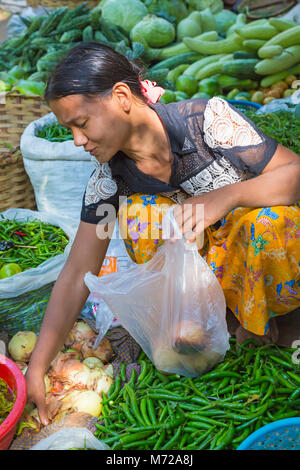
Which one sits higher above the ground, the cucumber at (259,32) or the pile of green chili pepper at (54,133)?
the cucumber at (259,32)

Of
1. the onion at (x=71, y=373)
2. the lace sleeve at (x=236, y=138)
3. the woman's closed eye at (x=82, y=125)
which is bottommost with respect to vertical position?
the onion at (x=71, y=373)

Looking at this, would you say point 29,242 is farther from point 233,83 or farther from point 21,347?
point 233,83

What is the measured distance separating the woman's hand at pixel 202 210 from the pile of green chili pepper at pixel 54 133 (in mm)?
1643

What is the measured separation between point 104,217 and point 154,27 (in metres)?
3.41

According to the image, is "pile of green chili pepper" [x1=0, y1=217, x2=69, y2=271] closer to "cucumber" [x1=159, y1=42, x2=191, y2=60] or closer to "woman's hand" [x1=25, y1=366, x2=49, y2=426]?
"woman's hand" [x1=25, y1=366, x2=49, y2=426]

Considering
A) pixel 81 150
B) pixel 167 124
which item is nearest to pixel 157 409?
pixel 167 124

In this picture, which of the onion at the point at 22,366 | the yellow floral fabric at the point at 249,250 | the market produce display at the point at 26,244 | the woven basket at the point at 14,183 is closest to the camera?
the yellow floral fabric at the point at 249,250

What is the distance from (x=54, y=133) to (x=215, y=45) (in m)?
2.16

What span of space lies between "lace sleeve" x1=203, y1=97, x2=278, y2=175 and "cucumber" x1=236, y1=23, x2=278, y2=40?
9.43 feet

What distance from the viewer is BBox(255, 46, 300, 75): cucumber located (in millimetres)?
4090

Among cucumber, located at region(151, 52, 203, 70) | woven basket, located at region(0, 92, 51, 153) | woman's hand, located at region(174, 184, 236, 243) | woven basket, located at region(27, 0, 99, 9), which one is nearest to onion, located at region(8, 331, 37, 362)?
woman's hand, located at region(174, 184, 236, 243)

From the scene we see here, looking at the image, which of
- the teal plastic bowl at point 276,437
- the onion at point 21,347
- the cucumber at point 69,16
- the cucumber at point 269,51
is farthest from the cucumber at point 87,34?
the teal plastic bowl at point 276,437

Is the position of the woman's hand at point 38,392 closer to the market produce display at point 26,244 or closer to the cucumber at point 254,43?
the market produce display at point 26,244

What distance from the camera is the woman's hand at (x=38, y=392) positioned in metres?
1.73
